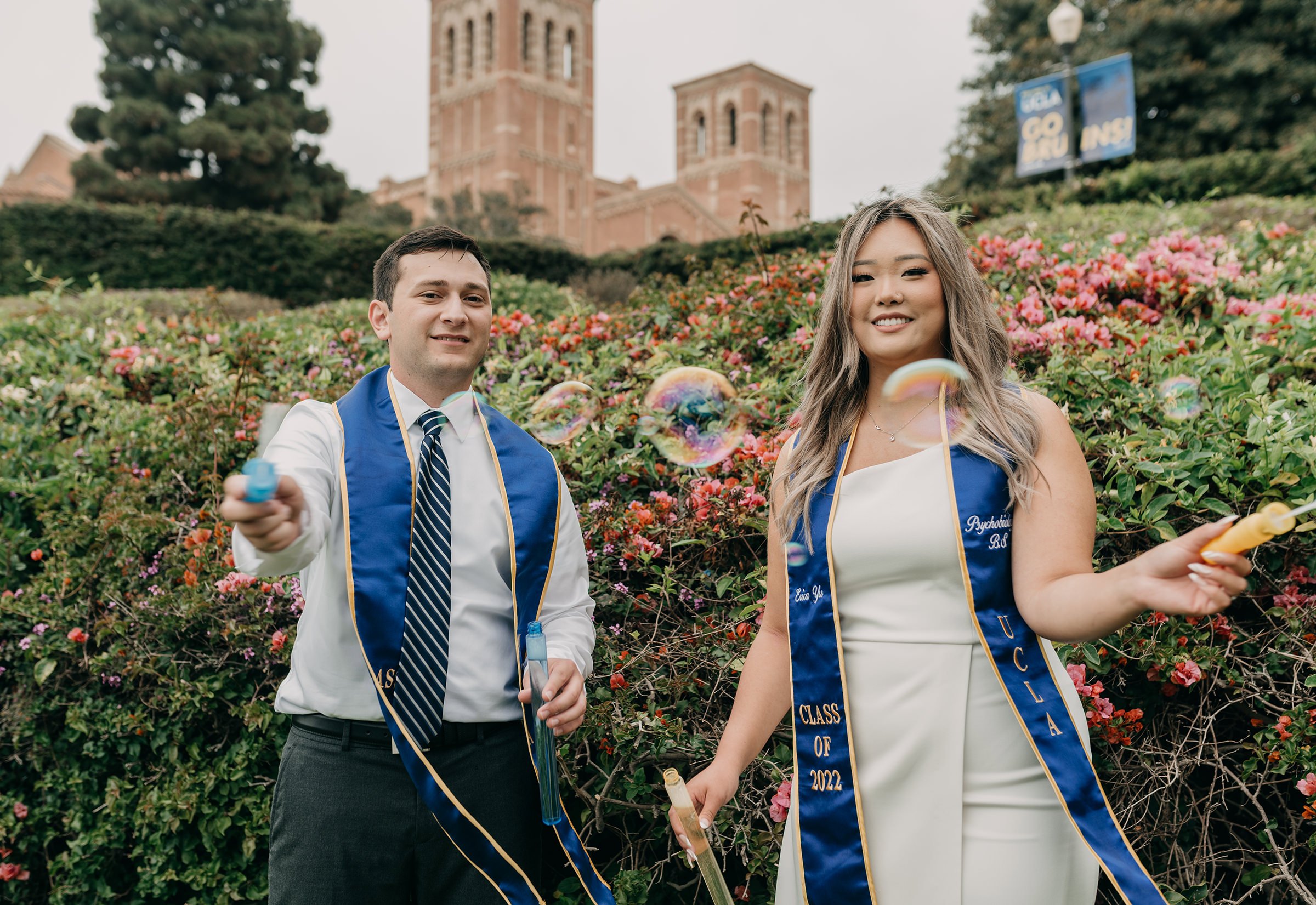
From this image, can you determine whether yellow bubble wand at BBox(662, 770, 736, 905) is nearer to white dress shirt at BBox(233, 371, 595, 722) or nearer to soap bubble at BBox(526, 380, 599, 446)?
white dress shirt at BBox(233, 371, 595, 722)

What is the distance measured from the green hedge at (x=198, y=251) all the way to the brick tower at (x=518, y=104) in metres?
35.1

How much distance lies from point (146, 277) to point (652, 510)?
15806 millimetres

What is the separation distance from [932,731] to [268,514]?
3.88 feet

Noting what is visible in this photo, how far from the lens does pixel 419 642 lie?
6.39ft

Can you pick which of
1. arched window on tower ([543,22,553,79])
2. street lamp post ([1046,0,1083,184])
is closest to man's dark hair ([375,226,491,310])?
street lamp post ([1046,0,1083,184])

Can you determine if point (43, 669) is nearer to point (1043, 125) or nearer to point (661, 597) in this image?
point (661, 597)

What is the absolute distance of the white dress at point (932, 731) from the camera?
1635 millimetres

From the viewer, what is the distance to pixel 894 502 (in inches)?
70.1

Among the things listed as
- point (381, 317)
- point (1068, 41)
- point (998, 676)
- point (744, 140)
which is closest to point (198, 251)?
point (1068, 41)

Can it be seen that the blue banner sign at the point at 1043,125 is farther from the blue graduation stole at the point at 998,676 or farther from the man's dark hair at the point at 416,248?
the blue graduation stole at the point at 998,676

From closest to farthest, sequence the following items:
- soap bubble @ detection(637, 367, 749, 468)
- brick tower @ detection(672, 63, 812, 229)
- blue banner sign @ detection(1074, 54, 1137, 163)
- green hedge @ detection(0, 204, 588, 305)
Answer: soap bubble @ detection(637, 367, 749, 468) → blue banner sign @ detection(1074, 54, 1137, 163) → green hedge @ detection(0, 204, 588, 305) → brick tower @ detection(672, 63, 812, 229)

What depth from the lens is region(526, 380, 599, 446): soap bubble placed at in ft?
11.1

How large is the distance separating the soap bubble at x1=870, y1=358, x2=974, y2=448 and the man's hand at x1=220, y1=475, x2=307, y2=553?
Answer: 111 centimetres

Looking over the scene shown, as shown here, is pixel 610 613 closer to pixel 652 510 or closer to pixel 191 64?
pixel 652 510
